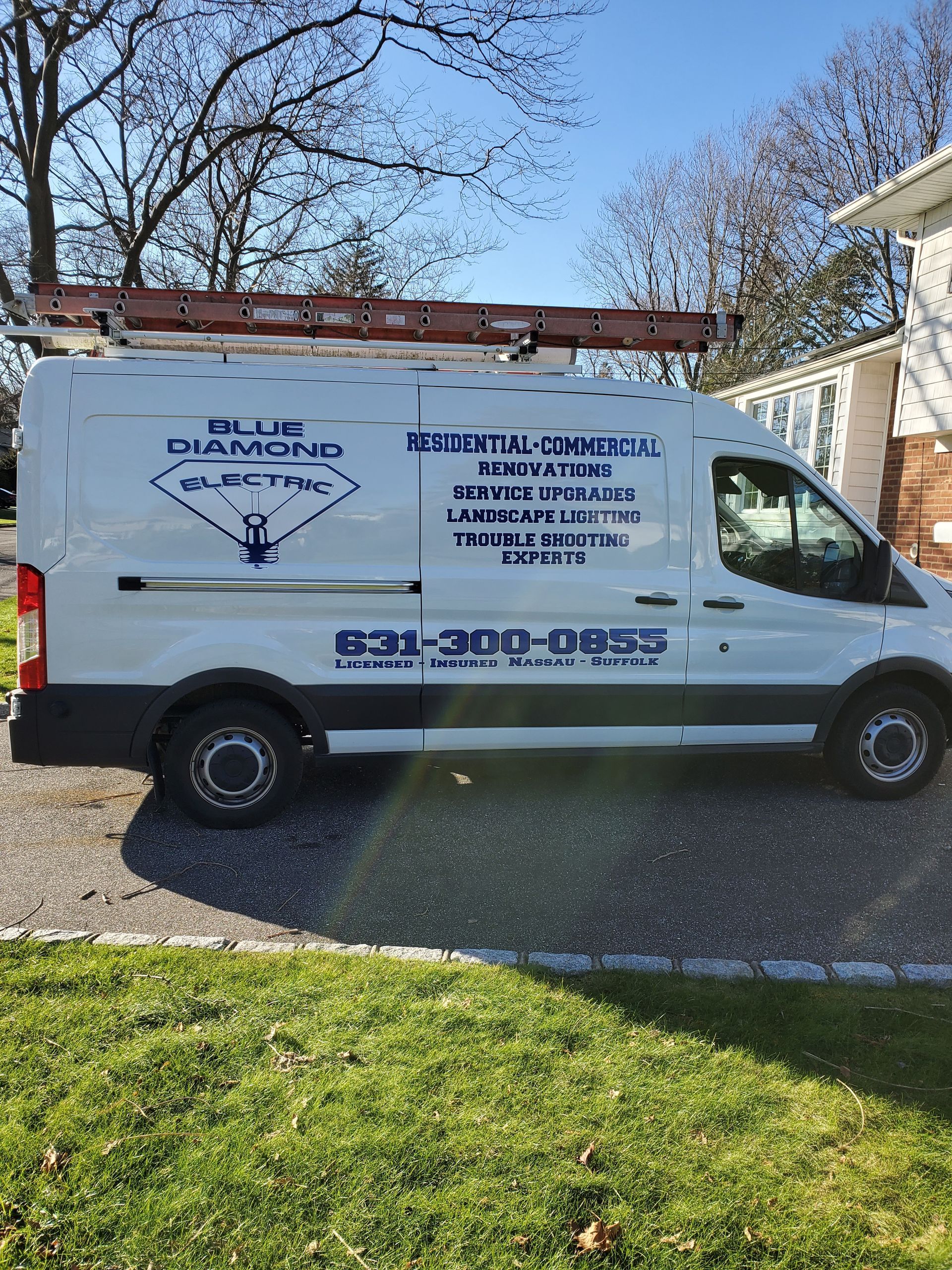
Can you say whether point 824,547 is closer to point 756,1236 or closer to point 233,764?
point 233,764

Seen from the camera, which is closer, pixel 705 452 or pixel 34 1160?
pixel 34 1160

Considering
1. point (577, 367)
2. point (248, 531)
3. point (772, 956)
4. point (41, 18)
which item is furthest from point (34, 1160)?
point (41, 18)

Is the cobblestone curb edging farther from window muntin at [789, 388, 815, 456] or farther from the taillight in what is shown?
window muntin at [789, 388, 815, 456]

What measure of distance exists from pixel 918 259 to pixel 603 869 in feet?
33.6

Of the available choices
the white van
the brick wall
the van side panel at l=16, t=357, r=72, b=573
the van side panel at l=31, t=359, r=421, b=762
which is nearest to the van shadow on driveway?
the white van

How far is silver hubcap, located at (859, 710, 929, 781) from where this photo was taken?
17.3ft

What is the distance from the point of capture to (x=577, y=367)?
4.98 m

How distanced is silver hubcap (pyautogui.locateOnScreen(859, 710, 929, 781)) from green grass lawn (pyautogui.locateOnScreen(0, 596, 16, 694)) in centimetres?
668

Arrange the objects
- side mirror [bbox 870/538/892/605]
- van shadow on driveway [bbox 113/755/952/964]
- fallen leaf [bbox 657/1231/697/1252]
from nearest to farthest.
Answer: fallen leaf [bbox 657/1231/697/1252] < van shadow on driveway [bbox 113/755/952/964] < side mirror [bbox 870/538/892/605]

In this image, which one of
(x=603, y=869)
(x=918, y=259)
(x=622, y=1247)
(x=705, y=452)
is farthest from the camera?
(x=918, y=259)

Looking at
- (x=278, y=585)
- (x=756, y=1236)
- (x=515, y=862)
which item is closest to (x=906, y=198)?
(x=278, y=585)

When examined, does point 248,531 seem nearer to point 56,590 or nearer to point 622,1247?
point 56,590

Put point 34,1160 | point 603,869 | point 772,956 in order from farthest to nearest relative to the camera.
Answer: point 603,869, point 772,956, point 34,1160

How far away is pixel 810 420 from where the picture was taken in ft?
47.6
